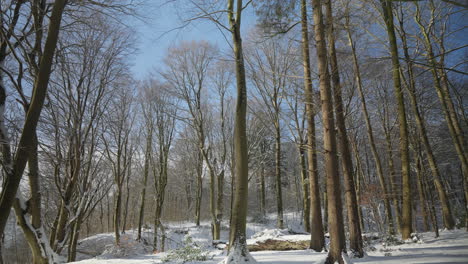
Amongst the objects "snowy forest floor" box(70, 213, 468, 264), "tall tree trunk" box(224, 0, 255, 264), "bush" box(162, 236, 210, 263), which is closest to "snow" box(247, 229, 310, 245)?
"snowy forest floor" box(70, 213, 468, 264)

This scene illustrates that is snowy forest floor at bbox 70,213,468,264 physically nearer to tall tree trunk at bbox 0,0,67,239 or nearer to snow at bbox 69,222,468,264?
snow at bbox 69,222,468,264

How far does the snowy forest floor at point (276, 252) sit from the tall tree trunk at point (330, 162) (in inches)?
15.7

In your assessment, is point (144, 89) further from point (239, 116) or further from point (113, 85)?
point (239, 116)

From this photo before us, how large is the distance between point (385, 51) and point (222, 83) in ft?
29.3

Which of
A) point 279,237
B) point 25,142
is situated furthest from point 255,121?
point 25,142

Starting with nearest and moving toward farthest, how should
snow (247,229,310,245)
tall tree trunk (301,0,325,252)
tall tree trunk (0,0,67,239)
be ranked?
tall tree trunk (0,0,67,239) < tall tree trunk (301,0,325,252) < snow (247,229,310,245)

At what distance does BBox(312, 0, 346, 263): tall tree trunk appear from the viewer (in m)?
4.34

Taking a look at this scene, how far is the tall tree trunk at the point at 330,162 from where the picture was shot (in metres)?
4.34

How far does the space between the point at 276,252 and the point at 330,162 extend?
11.3ft

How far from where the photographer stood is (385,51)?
8719 millimetres

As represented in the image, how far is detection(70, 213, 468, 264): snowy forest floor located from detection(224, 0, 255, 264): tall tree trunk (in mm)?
1127

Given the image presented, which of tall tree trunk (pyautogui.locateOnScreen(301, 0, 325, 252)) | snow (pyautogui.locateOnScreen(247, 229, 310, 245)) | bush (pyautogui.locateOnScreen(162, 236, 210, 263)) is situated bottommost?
snow (pyautogui.locateOnScreen(247, 229, 310, 245))

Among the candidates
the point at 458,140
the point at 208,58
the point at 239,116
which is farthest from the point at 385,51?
the point at 208,58

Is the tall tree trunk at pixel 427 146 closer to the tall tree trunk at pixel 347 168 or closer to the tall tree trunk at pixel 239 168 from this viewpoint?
the tall tree trunk at pixel 347 168
